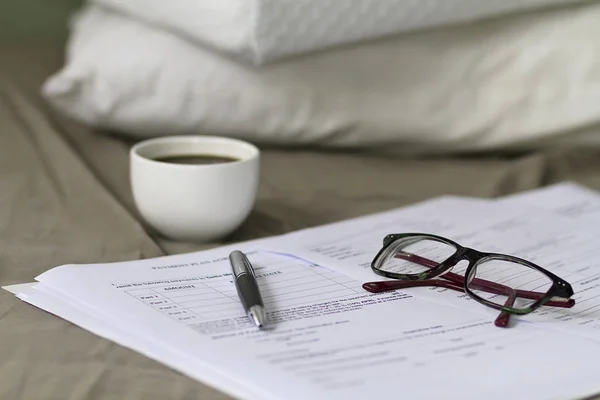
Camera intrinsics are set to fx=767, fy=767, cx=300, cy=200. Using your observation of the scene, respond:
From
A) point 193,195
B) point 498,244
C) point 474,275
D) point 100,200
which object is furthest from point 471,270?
point 100,200

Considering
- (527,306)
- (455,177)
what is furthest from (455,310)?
(455,177)

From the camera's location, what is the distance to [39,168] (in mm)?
773

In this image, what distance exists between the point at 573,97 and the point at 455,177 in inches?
6.7

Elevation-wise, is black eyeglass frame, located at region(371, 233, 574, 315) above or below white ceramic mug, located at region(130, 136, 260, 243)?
above

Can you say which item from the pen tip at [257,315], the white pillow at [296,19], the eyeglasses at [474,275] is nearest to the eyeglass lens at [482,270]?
the eyeglasses at [474,275]

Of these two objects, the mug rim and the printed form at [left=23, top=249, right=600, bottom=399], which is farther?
the mug rim

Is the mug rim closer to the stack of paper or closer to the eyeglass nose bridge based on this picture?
the stack of paper

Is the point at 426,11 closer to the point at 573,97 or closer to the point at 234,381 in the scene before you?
the point at 573,97

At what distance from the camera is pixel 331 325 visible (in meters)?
0.44

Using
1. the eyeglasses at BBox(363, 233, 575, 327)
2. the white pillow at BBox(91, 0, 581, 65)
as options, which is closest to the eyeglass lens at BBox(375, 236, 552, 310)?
the eyeglasses at BBox(363, 233, 575, 327)

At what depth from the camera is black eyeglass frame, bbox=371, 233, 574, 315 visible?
460mm

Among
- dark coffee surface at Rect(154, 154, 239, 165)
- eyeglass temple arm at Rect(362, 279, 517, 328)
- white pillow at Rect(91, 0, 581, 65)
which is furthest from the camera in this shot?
white pillow at Rect(91, 0, 581, 65)

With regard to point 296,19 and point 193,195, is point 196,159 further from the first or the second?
point 296,19

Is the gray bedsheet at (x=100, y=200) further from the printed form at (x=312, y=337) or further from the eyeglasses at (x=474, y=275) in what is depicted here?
the eyeglasses at (x=474, y=275)
